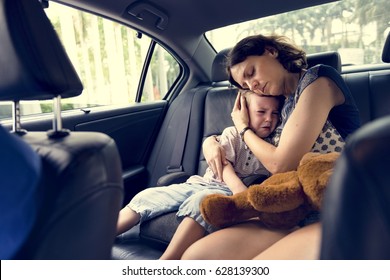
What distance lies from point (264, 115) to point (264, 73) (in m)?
0.18

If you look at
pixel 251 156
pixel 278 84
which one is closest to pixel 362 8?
pixel 278 84

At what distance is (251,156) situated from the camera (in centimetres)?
183

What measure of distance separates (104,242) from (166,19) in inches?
70.1

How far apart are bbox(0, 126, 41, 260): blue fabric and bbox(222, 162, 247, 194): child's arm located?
0.90m

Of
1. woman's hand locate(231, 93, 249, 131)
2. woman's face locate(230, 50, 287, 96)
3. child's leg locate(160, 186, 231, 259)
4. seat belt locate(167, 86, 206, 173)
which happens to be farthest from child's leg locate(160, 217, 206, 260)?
seat belt locate(167, 86, 206, 173)

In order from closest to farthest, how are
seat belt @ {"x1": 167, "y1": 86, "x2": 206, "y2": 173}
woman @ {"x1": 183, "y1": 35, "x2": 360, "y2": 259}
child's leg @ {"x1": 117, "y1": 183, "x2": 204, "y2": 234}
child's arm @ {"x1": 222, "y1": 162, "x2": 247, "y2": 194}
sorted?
woman @ {"x1": 183, "y1": 35, "x2": 360, "y2": 259} → child's arm @ {"x1": 222, "y1": 162, "x2": 247, "y2": 194} → child's leg @ {"x1": 117, "y1": 183, "x2": 204, "y2": 234} → seat belt @ {"x1": 167, "y1": 86, "x2": 206, "y2": 173}

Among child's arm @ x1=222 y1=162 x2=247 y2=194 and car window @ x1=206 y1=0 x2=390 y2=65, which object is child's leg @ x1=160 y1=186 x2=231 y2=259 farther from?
car window @ x1=206 y1=0 x2=390 y2=65

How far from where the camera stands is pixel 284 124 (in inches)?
66.3

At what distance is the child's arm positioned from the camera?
5.30 ft

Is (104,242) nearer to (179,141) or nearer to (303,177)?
(303,177)

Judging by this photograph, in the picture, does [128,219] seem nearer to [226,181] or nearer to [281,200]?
[226,181]

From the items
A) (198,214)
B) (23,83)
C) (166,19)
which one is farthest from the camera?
(166,19)

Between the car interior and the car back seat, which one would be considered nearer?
the car interior

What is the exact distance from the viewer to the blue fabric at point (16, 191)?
2.64 feet
